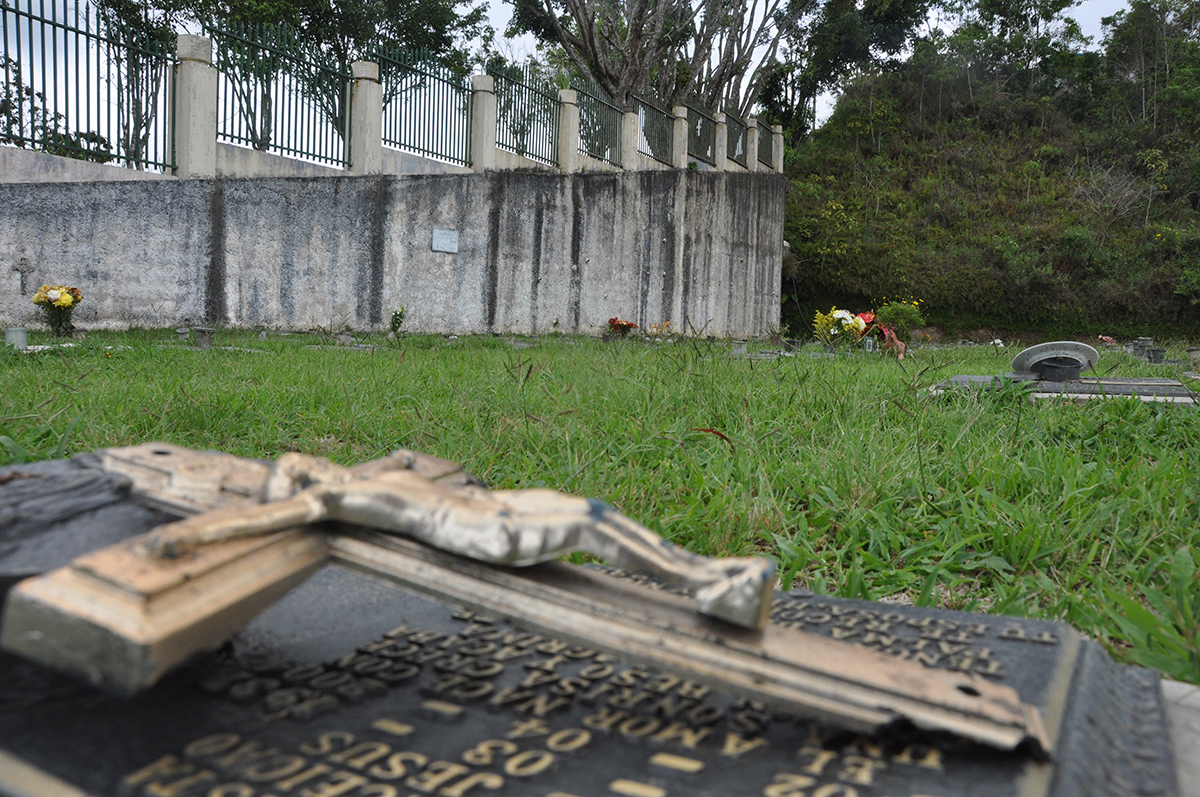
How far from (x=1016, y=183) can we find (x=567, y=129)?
13217mm

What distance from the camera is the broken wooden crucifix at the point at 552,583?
672 millimetres

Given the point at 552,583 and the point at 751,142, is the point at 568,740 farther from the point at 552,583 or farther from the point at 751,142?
the point at 751,142

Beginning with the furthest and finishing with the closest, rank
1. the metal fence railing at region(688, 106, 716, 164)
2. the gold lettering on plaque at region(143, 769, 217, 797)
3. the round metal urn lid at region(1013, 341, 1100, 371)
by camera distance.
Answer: the metal fence railing at region(688, 106, 716, 164), the round metal urn lid at region(1013, 341, 1100, 371), the gold lettering on plaque at region(143, 769, 217, 797)

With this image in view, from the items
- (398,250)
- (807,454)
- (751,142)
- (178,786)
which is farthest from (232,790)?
(751,142)

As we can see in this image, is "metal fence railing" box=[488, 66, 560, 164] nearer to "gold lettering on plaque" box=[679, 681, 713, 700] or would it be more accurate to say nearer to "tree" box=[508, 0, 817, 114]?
"tree" box=[508, 0, 817, 114]

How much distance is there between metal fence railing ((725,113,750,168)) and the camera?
60.4 ft

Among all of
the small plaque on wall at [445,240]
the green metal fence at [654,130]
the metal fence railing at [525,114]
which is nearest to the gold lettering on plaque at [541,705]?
the small plaque on wall at [445,240]

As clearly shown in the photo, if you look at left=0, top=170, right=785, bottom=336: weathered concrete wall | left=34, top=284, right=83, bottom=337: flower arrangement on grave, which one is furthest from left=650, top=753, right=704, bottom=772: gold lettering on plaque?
left=0, top=170, right=785, bottom=336: weathered concrete wall

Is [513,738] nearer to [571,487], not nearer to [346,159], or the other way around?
[571,487]

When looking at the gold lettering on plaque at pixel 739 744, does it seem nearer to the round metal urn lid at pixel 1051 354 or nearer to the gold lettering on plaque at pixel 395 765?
the gold lettering on plaque at pixel 395 765

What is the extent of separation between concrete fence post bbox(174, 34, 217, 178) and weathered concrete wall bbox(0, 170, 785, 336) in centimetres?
45

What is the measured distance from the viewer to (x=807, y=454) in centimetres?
261

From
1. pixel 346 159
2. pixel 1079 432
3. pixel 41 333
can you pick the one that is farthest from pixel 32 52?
pixel 1079 432

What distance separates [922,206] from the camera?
20297 mm
